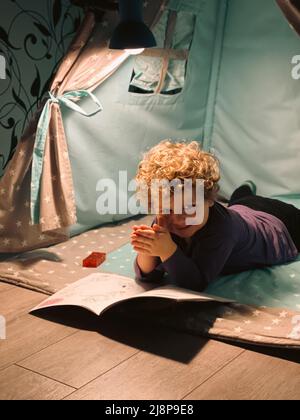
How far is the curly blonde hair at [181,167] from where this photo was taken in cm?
149

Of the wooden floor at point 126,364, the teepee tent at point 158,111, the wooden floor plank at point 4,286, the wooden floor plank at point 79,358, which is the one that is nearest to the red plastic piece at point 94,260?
the teepee tent at point 158,111

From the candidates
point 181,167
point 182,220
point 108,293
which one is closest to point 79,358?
point 108,293

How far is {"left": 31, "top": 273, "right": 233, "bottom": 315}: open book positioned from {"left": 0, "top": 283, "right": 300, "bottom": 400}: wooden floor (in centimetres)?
5

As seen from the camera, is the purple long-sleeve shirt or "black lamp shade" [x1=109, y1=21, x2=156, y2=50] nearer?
the purple long-sleeve shirt

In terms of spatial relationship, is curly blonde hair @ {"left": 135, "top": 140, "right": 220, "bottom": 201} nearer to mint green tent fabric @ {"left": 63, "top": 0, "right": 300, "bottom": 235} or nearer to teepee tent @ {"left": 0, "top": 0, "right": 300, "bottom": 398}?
teepee tent @ {"left": 0, "top": 0, "right": 300, "bottom": 398}

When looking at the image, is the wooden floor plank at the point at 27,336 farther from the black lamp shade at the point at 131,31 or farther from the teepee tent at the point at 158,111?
the black lamp shade at the point at 131,31

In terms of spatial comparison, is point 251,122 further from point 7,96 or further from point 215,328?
point 215,328

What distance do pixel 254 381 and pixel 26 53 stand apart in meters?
1.48

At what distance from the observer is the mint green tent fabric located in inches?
89.8

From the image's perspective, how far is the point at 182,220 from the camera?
150cm

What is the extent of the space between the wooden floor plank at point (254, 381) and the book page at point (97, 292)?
30 centimetres

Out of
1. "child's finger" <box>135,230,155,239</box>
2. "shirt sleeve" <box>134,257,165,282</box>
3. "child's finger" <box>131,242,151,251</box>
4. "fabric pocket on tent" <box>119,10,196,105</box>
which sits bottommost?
"shirt sleeve" <box>134,257,165,282</box>

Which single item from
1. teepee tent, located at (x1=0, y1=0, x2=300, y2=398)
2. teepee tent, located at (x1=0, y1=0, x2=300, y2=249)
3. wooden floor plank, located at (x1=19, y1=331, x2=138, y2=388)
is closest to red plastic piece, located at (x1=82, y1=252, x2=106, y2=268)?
teepee tent, located at (x1=0, y1=0, x2=300, y2=398)

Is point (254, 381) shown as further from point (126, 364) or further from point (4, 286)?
point (4, 286)
